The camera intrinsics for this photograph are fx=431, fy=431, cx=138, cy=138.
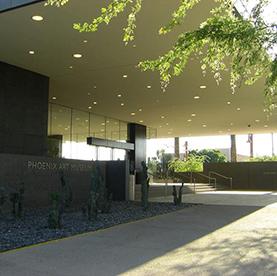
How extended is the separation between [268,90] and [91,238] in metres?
4.72

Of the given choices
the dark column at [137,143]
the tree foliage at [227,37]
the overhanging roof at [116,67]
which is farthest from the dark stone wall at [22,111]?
the dark column at [137,143]

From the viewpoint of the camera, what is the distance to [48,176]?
16500 mm

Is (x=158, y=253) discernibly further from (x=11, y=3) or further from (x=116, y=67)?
(x=116, y=67)

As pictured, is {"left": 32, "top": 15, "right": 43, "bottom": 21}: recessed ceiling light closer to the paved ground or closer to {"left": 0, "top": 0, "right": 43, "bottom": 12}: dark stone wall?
{"left": 0, "top": 0, "right": 43, "bottom": 12}: dark stone wall

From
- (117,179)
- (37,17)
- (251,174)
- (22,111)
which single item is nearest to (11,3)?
(37,17)

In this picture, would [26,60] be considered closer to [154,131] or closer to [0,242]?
[0,242]

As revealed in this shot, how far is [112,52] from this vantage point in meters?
16.0

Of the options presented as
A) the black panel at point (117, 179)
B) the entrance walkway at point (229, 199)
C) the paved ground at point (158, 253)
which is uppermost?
the black panel at point (117, 179)

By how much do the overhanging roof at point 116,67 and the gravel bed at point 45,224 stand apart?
5.75 meters

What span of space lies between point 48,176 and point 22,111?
3.23 meters

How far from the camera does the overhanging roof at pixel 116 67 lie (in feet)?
41.0

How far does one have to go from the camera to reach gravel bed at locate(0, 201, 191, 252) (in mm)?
8812

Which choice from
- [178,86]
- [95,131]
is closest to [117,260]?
[178,86]

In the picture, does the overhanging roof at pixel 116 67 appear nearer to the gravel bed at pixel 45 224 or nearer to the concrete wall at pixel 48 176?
the concrete wall at pixel 48 176
